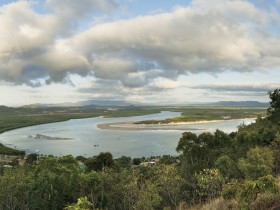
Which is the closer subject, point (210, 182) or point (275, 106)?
point (210, 182)

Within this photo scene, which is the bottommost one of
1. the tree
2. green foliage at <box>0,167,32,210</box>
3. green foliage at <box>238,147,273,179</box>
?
green foliage at <box>0,167,32,210</box>

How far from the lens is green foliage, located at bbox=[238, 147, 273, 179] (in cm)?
2794

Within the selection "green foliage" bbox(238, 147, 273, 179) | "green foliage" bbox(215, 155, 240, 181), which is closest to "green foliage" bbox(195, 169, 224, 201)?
"green foliage" bbox(238, 147, 273, 179)

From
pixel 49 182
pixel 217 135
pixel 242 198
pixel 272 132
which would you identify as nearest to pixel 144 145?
pixel 217 135

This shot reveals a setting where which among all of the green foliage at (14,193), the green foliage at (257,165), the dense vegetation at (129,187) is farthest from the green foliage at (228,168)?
the green foliage at (14,193)

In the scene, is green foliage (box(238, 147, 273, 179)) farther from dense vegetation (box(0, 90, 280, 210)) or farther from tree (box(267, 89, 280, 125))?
tree (box(267, 89, 280, 125))

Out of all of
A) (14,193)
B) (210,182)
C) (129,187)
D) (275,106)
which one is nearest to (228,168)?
(210,182)

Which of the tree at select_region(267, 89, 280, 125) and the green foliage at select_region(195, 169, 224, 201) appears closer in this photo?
the green foliage at select_region(195, 169, 224, 201)

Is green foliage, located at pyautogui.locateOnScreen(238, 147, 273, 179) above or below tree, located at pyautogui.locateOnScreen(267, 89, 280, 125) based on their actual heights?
below

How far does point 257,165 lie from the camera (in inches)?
1117

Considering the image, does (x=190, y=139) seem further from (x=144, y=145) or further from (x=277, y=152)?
(x=144, y=145)

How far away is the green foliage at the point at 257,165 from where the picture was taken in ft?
91.7

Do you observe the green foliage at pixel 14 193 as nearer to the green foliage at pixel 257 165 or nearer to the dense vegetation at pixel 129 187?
the dense vegetation at pixel 129 187

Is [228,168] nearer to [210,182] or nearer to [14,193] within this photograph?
[210,182]
